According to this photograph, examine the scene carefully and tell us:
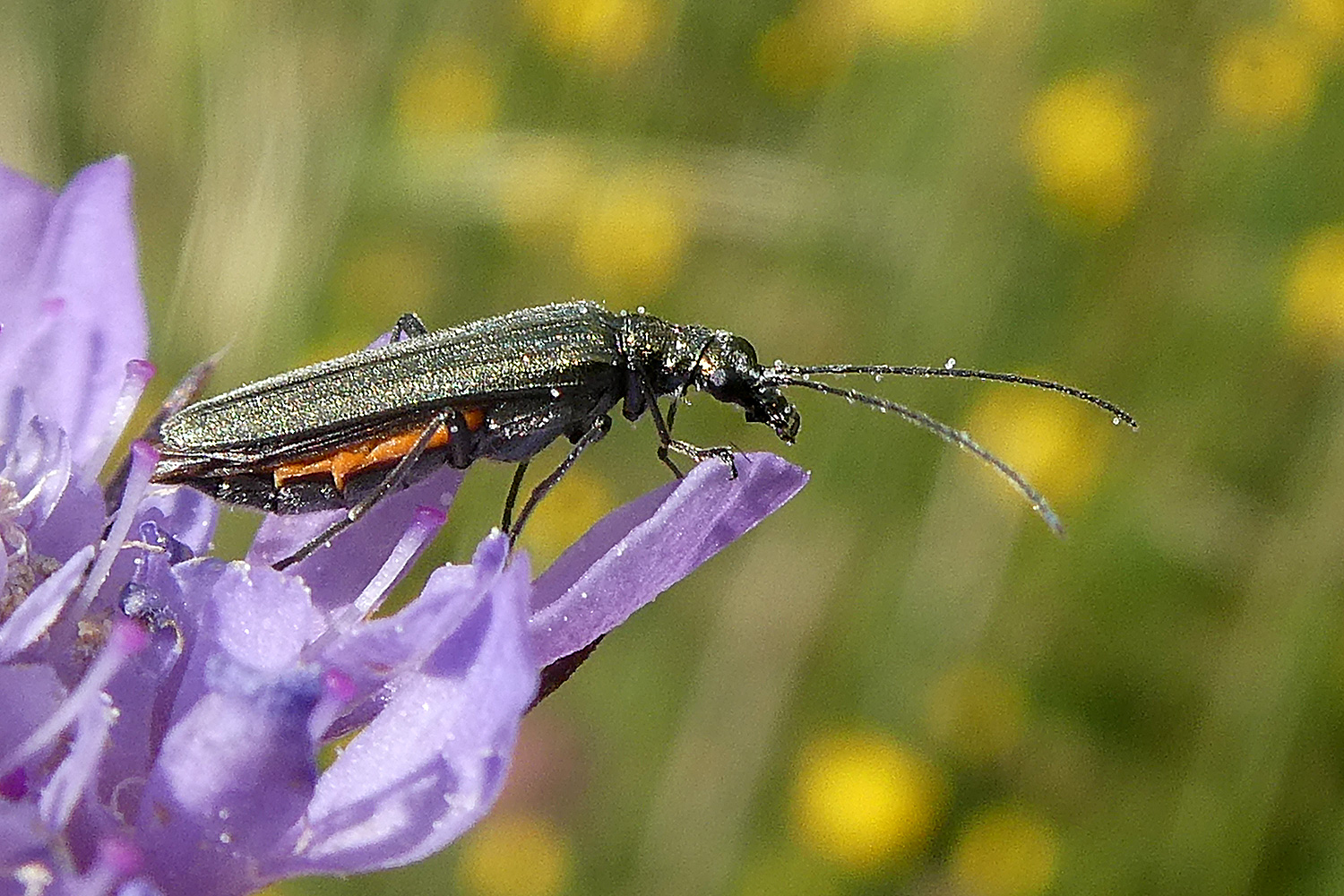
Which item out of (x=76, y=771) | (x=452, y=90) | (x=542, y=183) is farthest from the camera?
(x=452, y=90)

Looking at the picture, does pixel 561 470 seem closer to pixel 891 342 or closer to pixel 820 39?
pixel 891 342

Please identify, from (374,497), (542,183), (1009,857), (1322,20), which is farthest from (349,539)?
(1322,20)

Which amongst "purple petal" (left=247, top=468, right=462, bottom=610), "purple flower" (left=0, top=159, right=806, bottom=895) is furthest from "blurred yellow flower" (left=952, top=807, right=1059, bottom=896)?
"purple flower" (left=0, top=159, right=806, bottom=895)

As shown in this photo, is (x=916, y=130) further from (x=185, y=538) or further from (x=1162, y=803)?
(x=185, y=538)

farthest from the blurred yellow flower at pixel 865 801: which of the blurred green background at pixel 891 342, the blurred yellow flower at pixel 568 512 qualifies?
the blurred yellow flower at pixel 568 512

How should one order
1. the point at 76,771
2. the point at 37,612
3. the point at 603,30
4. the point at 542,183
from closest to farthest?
the point at 76,771 → the point at 37,612 → the point at 542,183 → the point at 603,30

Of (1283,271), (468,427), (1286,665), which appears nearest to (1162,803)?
(1286,665)

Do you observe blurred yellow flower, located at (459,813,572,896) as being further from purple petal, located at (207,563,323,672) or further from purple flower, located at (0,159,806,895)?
purple petal, located at (207,563,323,672)

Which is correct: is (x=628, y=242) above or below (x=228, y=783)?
above
